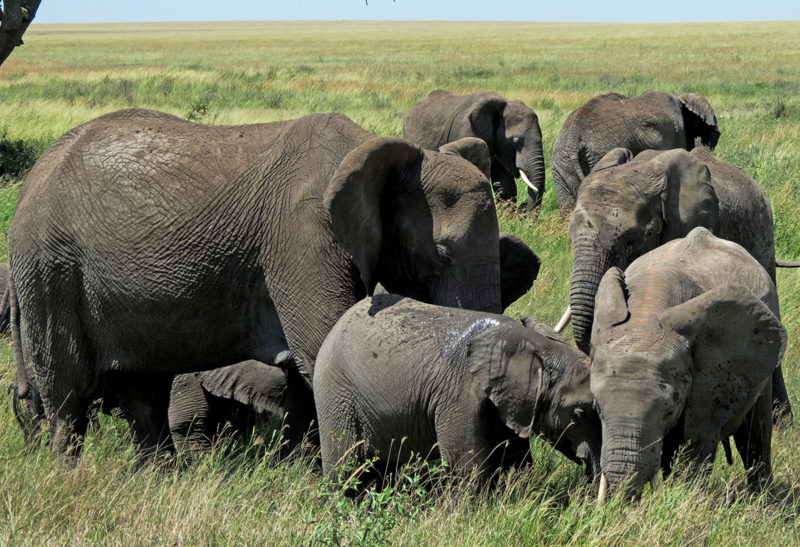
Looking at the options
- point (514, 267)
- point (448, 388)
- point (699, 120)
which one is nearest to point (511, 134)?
point (699, 120)

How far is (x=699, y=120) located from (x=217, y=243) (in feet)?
31.1

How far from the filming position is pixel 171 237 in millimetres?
5379

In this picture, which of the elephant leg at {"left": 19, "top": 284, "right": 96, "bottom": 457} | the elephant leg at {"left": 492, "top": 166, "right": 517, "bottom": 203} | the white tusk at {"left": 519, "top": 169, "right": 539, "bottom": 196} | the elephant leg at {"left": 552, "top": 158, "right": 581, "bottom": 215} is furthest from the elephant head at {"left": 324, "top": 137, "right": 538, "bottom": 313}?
the elephant leg at {"left": 492, "top": 166, "right": 517, "bottom": 203}

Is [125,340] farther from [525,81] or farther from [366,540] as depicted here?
[525,81]

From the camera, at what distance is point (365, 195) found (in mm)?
4957

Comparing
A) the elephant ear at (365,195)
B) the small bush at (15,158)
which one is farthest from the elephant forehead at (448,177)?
the small bush at (15,158)

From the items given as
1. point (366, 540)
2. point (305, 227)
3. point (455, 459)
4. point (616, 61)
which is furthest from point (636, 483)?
point (616, 61)

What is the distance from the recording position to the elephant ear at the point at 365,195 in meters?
4.88

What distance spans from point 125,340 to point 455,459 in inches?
79.0

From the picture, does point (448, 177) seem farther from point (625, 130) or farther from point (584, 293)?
point (625, 130)

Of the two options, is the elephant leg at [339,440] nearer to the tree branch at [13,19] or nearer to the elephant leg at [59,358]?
the elephant leg at [59,358]

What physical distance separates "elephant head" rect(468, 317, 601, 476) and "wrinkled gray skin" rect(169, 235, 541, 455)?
129 centimetres

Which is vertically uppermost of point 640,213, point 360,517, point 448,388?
point 640,213

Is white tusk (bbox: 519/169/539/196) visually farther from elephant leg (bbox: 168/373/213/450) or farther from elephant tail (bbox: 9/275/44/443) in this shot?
elephant tail (bbox: 9/275/44/443)
